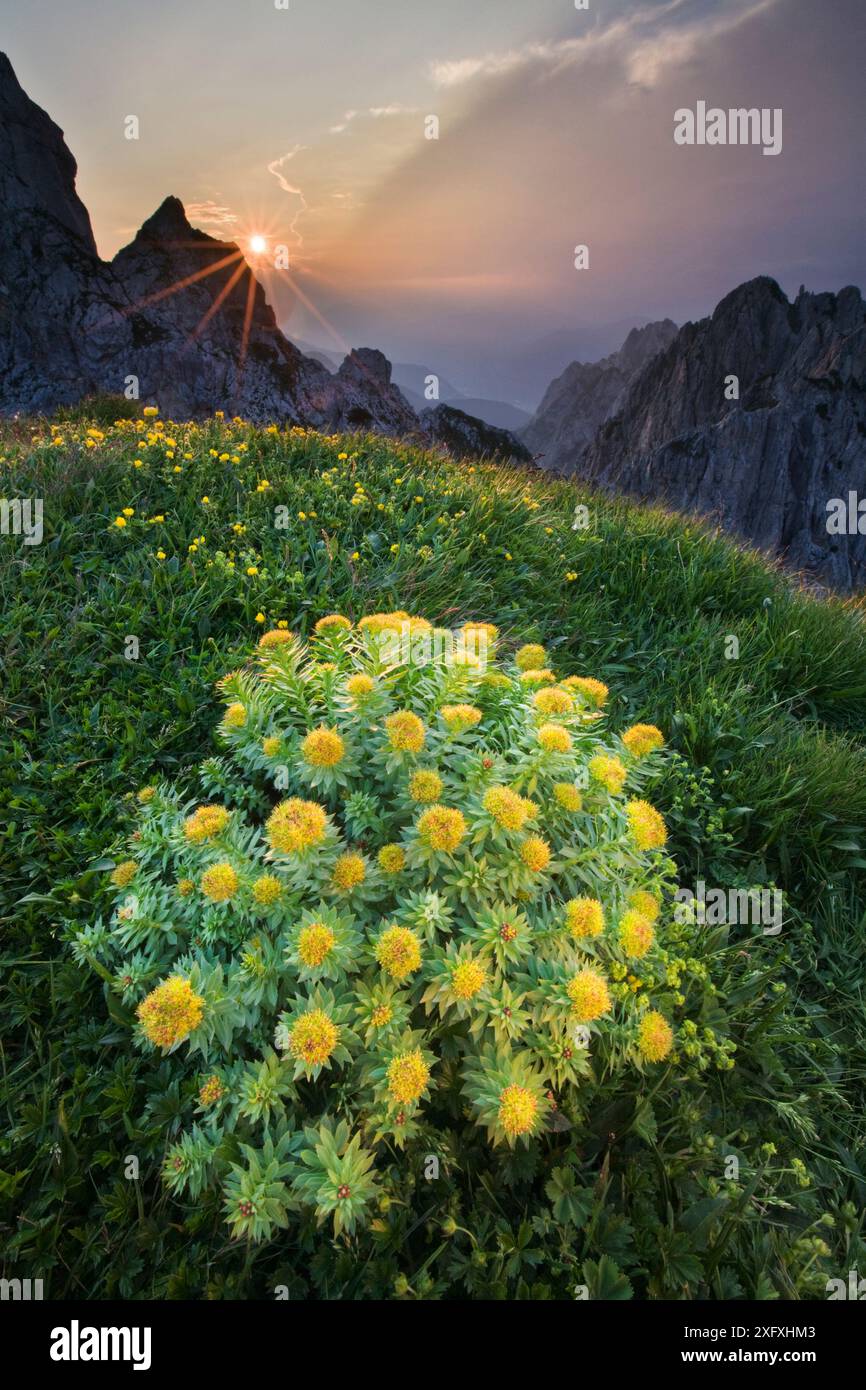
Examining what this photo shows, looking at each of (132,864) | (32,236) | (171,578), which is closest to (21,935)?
(132,864)

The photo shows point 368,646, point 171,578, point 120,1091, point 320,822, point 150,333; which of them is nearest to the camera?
point 320,822

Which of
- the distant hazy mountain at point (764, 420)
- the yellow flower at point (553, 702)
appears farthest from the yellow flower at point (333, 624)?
the distant hazy mountain at point (764, 420)

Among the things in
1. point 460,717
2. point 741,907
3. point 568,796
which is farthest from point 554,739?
point 741,907

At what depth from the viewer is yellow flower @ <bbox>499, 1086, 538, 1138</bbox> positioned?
5.26ft

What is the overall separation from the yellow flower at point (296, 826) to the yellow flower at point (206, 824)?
287 mm

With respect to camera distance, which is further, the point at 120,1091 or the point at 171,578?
the point at 171,578

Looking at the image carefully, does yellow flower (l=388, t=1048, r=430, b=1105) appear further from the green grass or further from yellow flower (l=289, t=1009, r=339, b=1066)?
the green grass

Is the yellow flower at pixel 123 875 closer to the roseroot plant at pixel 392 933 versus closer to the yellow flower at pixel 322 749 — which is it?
the roseroot plant at pixel 392 933

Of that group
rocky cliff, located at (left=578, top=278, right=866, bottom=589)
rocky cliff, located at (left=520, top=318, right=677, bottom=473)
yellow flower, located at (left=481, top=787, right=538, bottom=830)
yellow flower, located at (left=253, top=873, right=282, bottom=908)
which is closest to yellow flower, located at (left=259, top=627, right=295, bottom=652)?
yellow flower, located at (left=253, top=873, right=282, bottom=908)

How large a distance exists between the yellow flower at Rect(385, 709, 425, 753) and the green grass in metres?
1.27
